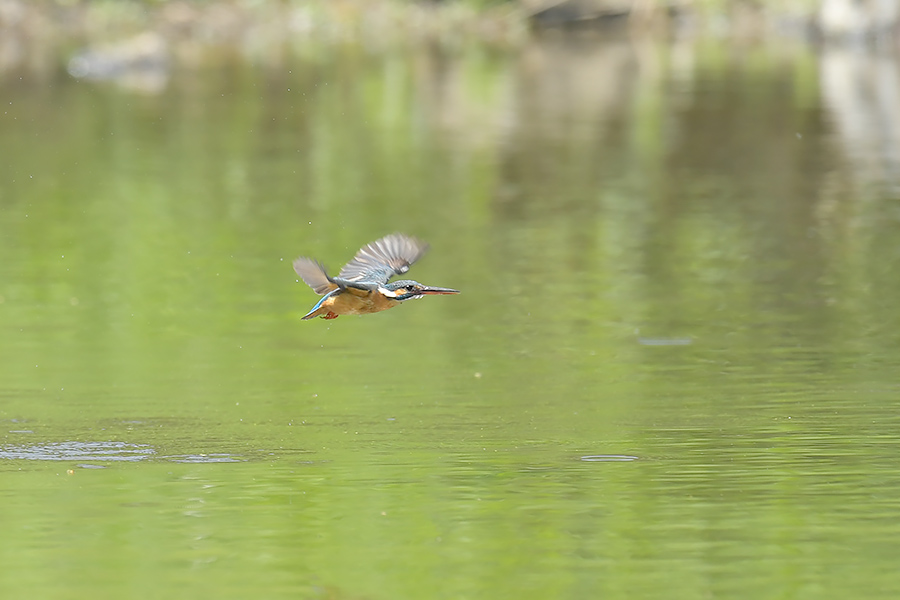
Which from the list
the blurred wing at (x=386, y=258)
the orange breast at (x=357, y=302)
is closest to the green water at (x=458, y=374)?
the orange breast at (x=357, y=302)

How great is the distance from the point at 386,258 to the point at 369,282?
0.45 meters

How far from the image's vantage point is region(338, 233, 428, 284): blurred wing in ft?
25.1

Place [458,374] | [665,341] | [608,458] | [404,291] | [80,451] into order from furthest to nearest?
[665,341] < [458,374] < [80,451] < [608,458] < [404,291]

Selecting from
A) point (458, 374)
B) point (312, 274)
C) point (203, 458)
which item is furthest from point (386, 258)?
point (458, 374)

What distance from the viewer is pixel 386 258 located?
7.78m

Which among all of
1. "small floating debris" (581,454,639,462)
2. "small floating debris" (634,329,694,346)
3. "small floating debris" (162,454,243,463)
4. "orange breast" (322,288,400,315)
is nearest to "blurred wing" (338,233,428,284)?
"orange breast" (322,288,400,315)

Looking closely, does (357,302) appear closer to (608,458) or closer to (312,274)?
(312,274)

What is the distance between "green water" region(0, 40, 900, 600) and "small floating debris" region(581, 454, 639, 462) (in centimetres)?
4

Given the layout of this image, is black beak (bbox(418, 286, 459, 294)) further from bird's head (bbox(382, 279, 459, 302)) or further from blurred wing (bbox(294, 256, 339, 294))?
blurred wing (bbox(294, 256, 339, 294))

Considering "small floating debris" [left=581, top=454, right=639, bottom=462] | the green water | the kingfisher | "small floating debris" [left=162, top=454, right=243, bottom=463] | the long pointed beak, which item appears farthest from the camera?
"small floating debris" [left=162, top=454, right=243, bottom=463]

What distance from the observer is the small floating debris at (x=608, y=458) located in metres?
7.63

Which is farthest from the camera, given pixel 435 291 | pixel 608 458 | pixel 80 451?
pixel 80 451

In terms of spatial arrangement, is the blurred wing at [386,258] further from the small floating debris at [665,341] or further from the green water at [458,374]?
the small floating debris at [665,341]

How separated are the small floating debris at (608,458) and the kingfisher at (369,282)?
1.04 metres
